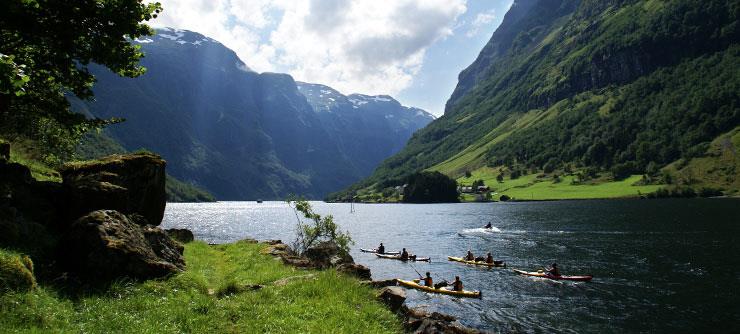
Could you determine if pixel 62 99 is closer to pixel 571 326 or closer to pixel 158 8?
pixel 158 8

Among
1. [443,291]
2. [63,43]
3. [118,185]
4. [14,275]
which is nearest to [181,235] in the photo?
[118,185]

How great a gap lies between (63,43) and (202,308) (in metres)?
11.7

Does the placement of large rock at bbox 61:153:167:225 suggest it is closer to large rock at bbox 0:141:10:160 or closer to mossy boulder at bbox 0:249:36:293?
large rock at bbox 0:141:10:160

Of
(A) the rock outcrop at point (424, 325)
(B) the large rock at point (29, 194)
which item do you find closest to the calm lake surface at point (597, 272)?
(A) the rock outcrop at point (424, 325)

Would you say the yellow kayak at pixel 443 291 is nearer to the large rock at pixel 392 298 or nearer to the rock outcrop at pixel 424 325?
the rock outcrop at pixel 424 325

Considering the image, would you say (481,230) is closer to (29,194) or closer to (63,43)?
(29,194)

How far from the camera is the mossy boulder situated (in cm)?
1322

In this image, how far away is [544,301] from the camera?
44875mm

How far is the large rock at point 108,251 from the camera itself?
17.2 metres

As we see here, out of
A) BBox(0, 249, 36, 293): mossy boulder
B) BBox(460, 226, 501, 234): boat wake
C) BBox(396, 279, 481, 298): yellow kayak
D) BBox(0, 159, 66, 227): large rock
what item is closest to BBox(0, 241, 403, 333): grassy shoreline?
BBox(0, 249, 36, 293): mossy boulder

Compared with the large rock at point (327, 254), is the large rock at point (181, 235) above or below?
above

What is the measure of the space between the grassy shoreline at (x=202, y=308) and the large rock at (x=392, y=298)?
0.78 meters

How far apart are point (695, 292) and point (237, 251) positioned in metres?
44.8

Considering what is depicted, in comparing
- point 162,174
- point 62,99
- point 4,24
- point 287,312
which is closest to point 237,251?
point 162,174
